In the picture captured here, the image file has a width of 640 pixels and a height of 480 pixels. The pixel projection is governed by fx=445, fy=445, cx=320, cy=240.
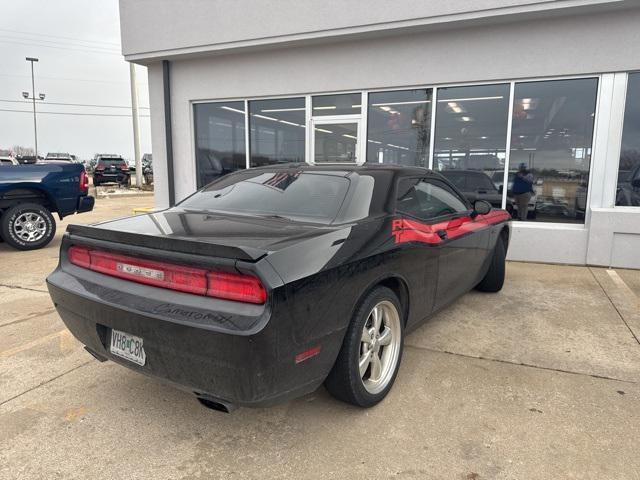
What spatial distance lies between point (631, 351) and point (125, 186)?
26530 millimetres

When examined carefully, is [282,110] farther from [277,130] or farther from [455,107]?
[455,107]

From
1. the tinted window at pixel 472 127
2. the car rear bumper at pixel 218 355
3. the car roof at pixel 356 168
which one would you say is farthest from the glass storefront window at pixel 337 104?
the car rear bumper at pixel 218 355

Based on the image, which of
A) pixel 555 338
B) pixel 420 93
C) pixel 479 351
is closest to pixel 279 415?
pixel 479 351

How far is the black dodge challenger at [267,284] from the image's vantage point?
202 cm

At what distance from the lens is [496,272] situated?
16.6 feet

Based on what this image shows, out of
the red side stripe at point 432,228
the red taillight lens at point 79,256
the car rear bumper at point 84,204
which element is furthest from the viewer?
the car rear bumper at point 84,204

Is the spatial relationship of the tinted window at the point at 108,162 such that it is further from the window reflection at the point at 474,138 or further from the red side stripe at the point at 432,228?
the red side stripe at the point at 432,228

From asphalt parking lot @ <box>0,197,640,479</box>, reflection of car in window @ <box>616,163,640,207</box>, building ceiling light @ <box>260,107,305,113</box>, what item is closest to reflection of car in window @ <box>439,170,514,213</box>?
reflection of car in window @ <box>616,163,640,207</box>

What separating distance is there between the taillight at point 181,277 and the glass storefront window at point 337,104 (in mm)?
6231

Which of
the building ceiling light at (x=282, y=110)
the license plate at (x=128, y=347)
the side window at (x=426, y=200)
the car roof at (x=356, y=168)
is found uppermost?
the building ceiling light at (x=282, y=110)

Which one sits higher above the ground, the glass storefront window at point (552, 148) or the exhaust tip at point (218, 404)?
the glass storefront window at point (552, 148)

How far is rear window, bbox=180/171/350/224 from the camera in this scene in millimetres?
2900

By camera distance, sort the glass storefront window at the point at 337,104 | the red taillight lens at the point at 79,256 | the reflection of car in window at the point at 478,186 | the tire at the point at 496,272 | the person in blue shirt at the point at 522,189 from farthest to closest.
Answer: the glass storefront window at the point at 337,104
the reflection of car in window at the point at 478,186
the person in blue shirt at the point at 522,189
the tire at the point at 496,272
the red taillight lens at the point at 79,256

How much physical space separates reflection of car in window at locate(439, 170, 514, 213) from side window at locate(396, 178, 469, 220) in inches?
127
